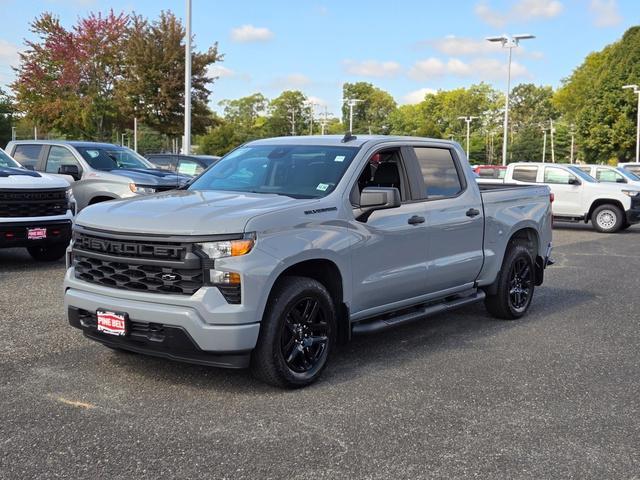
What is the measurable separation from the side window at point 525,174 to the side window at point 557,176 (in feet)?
0.98

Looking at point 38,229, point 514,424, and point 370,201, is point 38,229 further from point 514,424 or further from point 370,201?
point 514,424

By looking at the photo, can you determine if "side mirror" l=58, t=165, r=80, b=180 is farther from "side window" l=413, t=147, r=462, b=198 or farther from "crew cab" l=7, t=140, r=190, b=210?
"side window" l=413, t=147, r=462, b=198

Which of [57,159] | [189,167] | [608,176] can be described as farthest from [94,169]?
[608,176]

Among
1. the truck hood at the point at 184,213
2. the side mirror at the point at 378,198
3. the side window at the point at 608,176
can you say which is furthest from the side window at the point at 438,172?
the side window at the point at 608,176

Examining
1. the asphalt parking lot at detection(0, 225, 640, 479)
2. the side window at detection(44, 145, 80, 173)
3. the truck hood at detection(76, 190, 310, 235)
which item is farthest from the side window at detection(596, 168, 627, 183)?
the truck hood at detection(76, 190, 310, 235)

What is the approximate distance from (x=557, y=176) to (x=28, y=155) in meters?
13.0

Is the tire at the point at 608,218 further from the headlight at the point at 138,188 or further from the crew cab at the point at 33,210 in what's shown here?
the crew cab at the point at 33,210

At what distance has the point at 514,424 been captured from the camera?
4.30 m

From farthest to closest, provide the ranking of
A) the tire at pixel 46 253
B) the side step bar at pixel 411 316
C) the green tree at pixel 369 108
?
the green tree at pixel 369 108 → the tire at pixel 46 253 → the side step bar at pixel 411 316

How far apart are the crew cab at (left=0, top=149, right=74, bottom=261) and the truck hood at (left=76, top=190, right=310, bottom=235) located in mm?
4699

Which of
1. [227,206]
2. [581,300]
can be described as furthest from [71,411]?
[581,300]

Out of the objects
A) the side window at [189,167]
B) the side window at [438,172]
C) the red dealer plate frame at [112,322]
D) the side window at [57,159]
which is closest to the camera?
the red dealer plate frame at [112,322]

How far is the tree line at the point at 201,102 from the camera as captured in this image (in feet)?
95.1

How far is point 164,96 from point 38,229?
65.0ft
